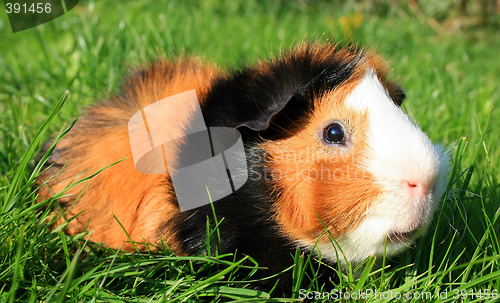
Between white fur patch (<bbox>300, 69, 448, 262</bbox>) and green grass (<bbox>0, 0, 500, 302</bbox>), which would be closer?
white fur patch (<bbox>300, 69, 448, 262</bbox>)

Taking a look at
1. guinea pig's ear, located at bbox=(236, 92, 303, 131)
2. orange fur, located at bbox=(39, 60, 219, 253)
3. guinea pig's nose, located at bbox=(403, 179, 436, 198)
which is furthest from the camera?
orange fur, located at bbox=(39, 60, 219, 253)

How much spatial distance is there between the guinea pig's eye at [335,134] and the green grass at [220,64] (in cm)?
49

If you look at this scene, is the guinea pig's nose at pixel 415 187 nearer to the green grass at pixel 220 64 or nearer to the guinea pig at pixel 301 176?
the guinea pig at pixel 301 176

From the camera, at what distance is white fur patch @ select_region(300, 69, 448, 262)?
57.7 inches

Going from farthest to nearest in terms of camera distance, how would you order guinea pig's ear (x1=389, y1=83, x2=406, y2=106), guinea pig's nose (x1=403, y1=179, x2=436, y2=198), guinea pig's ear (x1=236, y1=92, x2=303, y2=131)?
1. guinea pig's ear (x1=389, y1=83, x2=406, y2=106)
2. guinea pig's ear (x1=236, y1=92, x2=303, y2=131)
3. guinea pig's nose (x1=403, y1=179, x2=436, y2=198)

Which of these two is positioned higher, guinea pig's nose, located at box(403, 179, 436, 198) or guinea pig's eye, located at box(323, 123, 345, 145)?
guinea pig's eye, located at box(323, 123, 345, 145)

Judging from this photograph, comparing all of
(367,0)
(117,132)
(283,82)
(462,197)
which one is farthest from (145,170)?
(367,0)

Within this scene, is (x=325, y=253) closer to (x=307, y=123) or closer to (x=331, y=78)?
(x=307, y=123)

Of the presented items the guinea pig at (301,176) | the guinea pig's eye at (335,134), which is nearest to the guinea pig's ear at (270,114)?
the guinea pig at (301,176)

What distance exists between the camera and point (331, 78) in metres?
1.72

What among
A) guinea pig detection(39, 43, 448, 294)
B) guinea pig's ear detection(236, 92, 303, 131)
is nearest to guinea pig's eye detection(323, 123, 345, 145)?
guinea pig detection(39, 43, 448, 294)

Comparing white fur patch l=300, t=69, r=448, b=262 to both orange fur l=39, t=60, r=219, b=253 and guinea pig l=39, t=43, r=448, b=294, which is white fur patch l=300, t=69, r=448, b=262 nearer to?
guinea pig l=39, t=43, r=448, b=294

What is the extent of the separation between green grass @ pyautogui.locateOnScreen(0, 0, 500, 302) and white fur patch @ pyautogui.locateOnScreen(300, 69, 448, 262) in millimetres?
110

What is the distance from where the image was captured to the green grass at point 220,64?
161 cm
